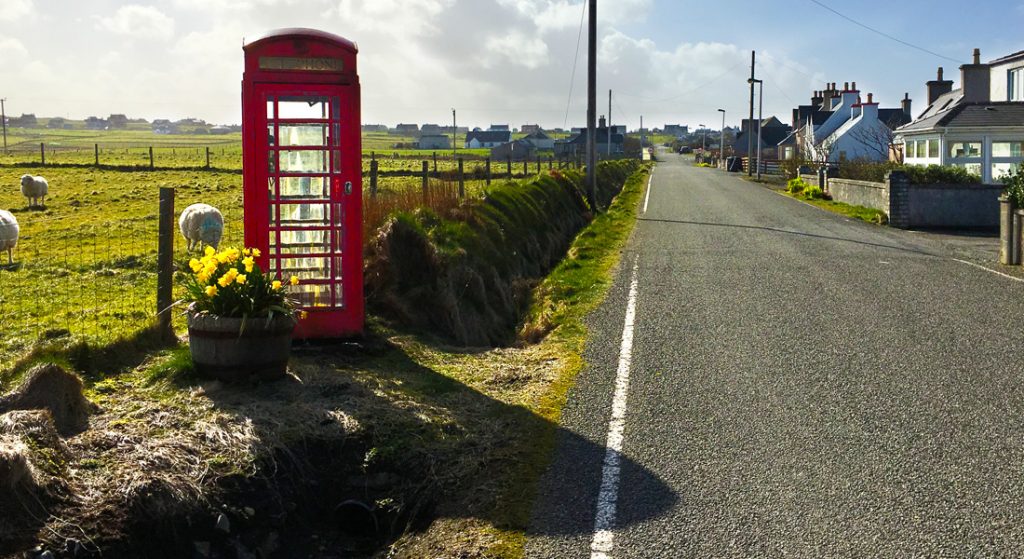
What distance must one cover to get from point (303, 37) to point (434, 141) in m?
164

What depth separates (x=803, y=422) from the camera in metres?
7.33

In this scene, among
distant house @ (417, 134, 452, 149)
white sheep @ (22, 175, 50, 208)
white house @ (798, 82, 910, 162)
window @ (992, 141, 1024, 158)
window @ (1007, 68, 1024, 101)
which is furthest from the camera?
distant house @ (417, 134, 452, 149)

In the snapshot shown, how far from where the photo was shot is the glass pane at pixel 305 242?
9391 mm

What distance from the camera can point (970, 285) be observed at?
1399 cm

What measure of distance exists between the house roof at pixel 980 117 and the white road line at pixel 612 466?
28421mm

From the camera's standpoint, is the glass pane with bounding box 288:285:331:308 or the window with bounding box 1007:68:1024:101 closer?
the glass pane with bounding box 288:285:331:308

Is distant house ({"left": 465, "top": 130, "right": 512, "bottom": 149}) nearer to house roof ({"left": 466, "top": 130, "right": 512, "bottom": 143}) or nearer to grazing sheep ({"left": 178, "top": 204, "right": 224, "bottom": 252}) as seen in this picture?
house roof ({"left": 466, "top": 130, "right": 512, "bottom": 143})

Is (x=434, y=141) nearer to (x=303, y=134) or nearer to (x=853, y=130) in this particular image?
(x=853, y=130)

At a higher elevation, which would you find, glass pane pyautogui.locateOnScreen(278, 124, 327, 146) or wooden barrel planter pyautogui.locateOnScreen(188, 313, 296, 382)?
glass pane pyautogui.locateOnScreen(278, 124, 327, 146)

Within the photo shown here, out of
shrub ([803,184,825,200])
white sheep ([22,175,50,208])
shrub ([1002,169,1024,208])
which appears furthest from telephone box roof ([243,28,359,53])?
shrub ([803,184,825,200])

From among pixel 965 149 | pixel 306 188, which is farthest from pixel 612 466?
pixel 965 149

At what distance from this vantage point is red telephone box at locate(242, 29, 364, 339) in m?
8.90

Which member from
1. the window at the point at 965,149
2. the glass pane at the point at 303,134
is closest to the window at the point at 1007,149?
the window at the point at 965,149

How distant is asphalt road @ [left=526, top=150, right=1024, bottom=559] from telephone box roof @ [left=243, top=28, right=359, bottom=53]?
389 cm
